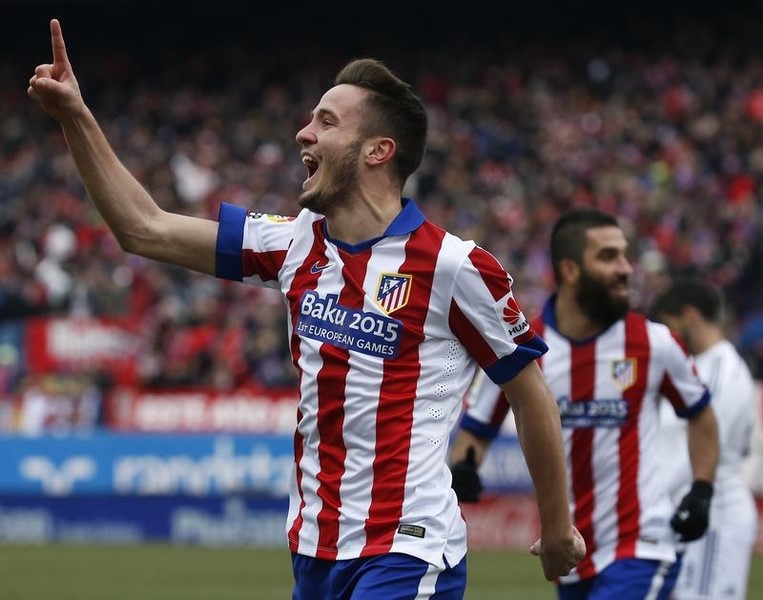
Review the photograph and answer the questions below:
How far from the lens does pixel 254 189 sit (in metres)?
25.8

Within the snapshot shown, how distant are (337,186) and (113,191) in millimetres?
660

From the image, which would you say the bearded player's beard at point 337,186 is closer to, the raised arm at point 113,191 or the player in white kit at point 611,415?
the raised arm at point 113,191

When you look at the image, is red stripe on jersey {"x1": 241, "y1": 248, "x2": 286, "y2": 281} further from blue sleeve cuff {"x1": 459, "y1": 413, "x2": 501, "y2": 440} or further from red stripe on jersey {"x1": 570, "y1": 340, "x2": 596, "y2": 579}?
A: red stripe on jersey {"x1": 570, "y1": 340, "x2": 596, "y2": 579}

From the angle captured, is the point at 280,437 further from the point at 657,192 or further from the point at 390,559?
the point at 390,559

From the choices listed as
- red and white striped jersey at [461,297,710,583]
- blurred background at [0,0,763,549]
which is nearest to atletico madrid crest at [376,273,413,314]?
red and white striped jersey at [461,297,710,583]

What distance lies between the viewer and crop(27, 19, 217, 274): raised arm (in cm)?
443

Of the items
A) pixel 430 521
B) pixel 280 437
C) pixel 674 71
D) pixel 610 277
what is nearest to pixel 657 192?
pixel 674 71

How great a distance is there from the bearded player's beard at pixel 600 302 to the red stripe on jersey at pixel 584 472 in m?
0.25

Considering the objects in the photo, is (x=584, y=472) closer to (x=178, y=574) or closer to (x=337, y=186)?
A: (x=337, y=186)

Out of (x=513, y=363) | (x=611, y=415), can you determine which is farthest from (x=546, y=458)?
(x=611, y=415)

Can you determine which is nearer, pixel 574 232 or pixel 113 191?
pixel 113 191

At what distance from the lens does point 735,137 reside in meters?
23.8

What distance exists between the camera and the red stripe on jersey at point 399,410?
171 inches

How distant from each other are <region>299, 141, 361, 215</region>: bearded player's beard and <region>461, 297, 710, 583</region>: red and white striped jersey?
192 cm
